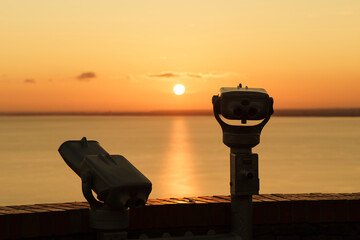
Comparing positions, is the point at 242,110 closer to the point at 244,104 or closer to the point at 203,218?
the point at 244,104

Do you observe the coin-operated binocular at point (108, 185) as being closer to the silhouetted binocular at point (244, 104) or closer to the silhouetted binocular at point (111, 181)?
the silhouetted binocular at point (111, 181)

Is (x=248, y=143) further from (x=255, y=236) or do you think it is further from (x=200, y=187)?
(x=200, y=187)

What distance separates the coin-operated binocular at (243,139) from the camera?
4.55 metres

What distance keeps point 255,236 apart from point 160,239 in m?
0.88

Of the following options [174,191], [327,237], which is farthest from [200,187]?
[327,237]

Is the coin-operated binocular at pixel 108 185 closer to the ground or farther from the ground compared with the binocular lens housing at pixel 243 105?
closer to the ground

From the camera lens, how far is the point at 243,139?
4590mm

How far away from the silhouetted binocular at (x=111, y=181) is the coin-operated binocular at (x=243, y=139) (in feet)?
2.98

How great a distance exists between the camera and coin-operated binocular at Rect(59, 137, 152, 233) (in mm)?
3832

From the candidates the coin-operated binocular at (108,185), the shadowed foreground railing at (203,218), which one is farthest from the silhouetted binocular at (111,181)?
the shadowed foreground railing at (203,218)

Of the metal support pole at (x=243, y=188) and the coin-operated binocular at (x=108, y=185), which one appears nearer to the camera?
the coin-operated binocular at (x=108, y=185)

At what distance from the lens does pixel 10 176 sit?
46.4m

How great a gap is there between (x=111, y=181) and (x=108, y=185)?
34mm

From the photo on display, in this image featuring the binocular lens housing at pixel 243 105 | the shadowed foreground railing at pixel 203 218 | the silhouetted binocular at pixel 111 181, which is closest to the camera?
the silhouetted binocular at pixel 111 181
